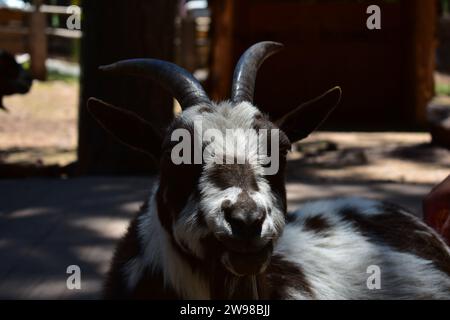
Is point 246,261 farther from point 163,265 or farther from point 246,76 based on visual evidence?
point 246,76

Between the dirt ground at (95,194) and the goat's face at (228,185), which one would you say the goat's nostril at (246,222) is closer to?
the goat's face at (228,185)

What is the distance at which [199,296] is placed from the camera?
2836mm

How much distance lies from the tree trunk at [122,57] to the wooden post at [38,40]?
10.1m

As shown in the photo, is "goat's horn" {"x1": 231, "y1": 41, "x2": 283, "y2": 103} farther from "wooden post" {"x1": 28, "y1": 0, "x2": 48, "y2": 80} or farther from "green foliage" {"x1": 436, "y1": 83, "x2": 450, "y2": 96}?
"wooden post" {"x1": 28, "y1": 0, "x2": 48, "y2": 80}

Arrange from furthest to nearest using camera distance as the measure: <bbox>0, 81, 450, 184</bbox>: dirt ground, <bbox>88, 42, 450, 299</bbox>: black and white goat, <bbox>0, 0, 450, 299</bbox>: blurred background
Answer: <bbox>0, 81, 450, 184</bbox>: dirt ground, <bbox>0, 0, 450, 299</bbox>: blurred background, <bbox>88, 42, 450, 299</bbox>: black and white goat

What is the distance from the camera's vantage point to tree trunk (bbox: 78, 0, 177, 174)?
260 inches

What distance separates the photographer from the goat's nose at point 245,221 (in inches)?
94.6

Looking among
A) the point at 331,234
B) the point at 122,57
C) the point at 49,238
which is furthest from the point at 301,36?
the point at 331,234

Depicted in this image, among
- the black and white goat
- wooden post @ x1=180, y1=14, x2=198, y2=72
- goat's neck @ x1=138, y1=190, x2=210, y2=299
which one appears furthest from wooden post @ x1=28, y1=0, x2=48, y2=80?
goat's neck @ x1=138, y1=190, x2=210, y2=299

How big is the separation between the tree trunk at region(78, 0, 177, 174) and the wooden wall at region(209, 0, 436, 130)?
18.5ft

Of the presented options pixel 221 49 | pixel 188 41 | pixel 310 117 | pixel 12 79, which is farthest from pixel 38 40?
pixel 310 117

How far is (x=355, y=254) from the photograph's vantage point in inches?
133

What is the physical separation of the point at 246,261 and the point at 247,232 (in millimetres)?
113

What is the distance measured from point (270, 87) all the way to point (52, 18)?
1154 cm
